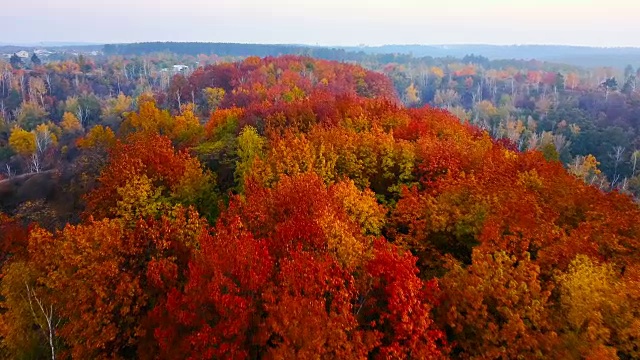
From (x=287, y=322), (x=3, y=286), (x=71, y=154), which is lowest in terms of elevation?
(x=71, y=154)

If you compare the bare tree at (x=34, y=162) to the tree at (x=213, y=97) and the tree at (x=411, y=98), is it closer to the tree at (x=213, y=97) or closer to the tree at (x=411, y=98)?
the tree at (x=213, y=97)

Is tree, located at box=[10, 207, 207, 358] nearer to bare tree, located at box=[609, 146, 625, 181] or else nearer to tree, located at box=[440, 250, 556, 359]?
tree, located at box=[440, 250, 556, 359]

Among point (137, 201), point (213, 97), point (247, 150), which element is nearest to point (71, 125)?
Answer: point (213, 97)

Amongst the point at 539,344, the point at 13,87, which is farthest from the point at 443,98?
the point at 539,344

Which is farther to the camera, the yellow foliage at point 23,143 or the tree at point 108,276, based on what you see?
the yellow foliage at point 23,143

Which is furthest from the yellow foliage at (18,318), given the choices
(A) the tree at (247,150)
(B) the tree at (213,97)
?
(B) the tree at (213,97)

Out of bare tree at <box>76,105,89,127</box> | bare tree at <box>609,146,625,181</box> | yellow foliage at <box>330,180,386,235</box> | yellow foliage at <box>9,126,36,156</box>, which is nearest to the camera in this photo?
yellow foliage at <box>330,180,386,235</box>

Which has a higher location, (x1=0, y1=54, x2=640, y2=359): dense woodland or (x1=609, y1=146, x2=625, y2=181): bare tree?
(x1=0, y1=54, x2=640, y2=359): dense woodland

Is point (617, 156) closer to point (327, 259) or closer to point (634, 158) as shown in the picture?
point (634, 158)

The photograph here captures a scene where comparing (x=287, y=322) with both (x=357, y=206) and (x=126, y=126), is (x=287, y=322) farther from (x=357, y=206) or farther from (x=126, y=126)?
(x=126, y=126)

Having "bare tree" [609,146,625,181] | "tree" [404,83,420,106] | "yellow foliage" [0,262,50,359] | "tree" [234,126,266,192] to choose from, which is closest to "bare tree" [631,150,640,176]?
"bare tree" [609,146,625,181]

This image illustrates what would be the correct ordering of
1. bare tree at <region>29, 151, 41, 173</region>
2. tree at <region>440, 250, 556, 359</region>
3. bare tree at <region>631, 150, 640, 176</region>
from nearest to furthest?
tree at <region>440, 250, 556, 359</region>, bare tree at <region>29, 151, 41, 173</region>, bare tree at <region>631, 150, 640, 176</region>
